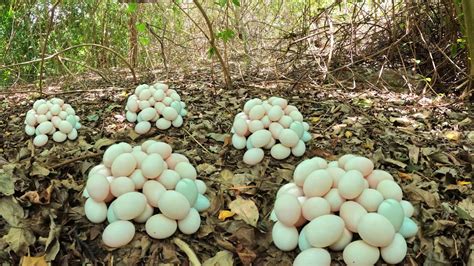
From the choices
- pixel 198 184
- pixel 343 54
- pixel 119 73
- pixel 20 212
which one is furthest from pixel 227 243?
pixel 119 73

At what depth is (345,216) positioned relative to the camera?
39.6 inches

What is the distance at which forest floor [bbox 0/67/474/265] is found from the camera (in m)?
1.11

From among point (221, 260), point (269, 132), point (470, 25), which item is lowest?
point (221, 260)

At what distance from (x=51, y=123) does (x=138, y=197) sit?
3.57ft

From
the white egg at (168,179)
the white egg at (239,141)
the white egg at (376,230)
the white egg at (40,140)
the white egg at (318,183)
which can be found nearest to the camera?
the white egg at (376,230)

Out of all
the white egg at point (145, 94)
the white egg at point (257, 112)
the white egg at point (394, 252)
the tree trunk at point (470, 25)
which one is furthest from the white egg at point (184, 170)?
the tree trunk at point (470, 25)

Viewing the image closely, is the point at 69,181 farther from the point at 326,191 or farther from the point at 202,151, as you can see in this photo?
the point at 326,191

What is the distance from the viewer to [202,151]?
1.86 meters

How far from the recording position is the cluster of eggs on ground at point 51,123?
1.94 metres

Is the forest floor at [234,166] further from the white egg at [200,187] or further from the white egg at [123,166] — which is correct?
the white egg at [123,166]

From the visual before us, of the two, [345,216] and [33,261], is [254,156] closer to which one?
[345,216]

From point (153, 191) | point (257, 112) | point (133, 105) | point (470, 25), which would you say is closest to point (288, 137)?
point (257, 112)

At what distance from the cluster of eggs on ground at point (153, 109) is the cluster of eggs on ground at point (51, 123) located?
295 mm

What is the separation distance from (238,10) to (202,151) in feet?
8.12
